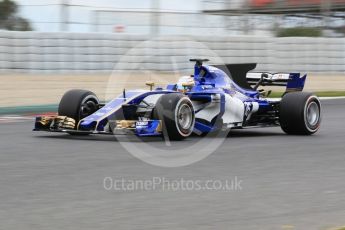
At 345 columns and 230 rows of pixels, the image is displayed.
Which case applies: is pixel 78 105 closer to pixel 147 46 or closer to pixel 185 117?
pixel 185 117

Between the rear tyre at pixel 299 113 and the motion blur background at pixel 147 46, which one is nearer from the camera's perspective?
the rear tyre at pixel 299 113

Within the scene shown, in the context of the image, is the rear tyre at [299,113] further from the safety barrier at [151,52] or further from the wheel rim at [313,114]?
the safety barrier at [151,52]

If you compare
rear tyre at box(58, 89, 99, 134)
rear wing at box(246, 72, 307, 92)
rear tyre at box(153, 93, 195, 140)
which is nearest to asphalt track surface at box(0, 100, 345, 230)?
rear tyre at box(153, 93, 195, 140)

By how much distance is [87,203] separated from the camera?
18.9 ft

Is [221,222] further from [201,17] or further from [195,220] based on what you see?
[201,17]

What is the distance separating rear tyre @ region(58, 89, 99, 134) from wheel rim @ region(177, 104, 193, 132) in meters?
1.34

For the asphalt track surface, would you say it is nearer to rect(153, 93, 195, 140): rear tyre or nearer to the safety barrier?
rect(153, 93, 195, 140): rear tyre

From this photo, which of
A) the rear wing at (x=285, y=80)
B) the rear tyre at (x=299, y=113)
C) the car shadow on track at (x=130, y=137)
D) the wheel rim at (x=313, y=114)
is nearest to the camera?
the car shadow on track at (x=130, y=137)

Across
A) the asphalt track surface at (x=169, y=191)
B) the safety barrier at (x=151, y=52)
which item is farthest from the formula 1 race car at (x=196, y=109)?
the safety barrier at (x=151, y=52)

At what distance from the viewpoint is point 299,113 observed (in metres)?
10.4

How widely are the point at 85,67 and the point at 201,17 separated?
14.0ft

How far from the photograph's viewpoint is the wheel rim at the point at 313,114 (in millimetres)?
10672

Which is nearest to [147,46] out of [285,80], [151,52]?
[151,52]

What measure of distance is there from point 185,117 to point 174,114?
0.41 meters
